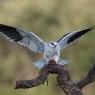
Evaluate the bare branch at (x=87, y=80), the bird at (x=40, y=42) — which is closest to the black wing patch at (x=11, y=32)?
the bird at (x=40, y=42)

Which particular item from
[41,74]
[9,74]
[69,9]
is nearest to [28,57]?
Answer: [9,74]

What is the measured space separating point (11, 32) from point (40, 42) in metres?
0.21

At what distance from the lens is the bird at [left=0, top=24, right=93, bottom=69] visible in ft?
13.8

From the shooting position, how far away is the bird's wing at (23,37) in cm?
431

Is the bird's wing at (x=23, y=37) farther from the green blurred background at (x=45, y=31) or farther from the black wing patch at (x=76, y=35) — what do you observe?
the green blurred background at (x=45, y=31)

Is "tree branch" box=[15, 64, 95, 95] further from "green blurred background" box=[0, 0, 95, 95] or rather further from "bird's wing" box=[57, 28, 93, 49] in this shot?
"green blurred background" box=[0, 0, 95, 95]

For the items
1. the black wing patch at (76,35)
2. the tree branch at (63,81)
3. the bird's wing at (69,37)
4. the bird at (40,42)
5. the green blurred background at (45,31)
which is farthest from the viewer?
the green blurred background at (45,31)

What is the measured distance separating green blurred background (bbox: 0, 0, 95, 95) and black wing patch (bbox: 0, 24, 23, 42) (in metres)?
6.57

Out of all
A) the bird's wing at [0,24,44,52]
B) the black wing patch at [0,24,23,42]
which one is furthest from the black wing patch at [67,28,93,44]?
the black wing patch at [0,24,23,42]

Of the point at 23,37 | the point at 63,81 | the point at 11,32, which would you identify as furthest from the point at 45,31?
the point at 63,81

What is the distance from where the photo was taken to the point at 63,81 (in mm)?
3475

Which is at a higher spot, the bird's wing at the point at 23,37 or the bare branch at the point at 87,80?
the bird's wing at the point at 23,37

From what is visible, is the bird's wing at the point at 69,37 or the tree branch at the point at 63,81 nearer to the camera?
the tree branch at the point at 63,81

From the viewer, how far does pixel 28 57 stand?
1240 centimetres
